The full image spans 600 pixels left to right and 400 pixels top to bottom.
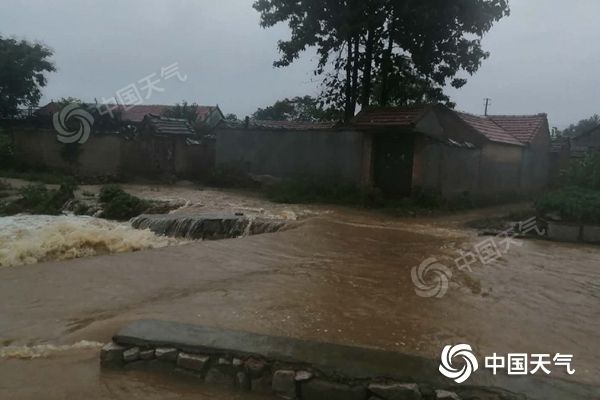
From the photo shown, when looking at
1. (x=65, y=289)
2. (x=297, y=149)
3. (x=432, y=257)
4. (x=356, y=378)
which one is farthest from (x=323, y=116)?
(x=356, y=378)

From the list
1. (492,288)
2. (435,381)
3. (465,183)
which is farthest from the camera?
(465,183)

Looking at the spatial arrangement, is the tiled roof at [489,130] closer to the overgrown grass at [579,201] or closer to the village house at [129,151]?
the overgrown grass at [579,201]

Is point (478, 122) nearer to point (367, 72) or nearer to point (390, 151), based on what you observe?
point (367, 72)

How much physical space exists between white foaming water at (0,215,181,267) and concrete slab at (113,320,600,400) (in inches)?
214

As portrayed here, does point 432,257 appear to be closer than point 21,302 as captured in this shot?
No

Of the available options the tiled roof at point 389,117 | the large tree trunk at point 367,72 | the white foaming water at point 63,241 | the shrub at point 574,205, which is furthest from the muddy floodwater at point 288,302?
the large tree trunk at point 367,72

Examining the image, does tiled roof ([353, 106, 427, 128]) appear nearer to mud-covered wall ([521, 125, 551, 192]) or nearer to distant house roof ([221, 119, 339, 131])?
distant house roof ([221, 119, 339, 131])

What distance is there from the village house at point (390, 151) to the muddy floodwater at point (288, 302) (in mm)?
5884

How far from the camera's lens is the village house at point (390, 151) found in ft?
52.7

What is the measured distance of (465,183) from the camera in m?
17.8

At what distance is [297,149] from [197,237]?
7.55 metres

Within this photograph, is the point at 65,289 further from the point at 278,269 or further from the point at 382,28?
the point at 382,28

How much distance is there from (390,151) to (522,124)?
11.3 m

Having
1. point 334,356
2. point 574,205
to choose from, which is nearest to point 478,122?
→ point 574,205
